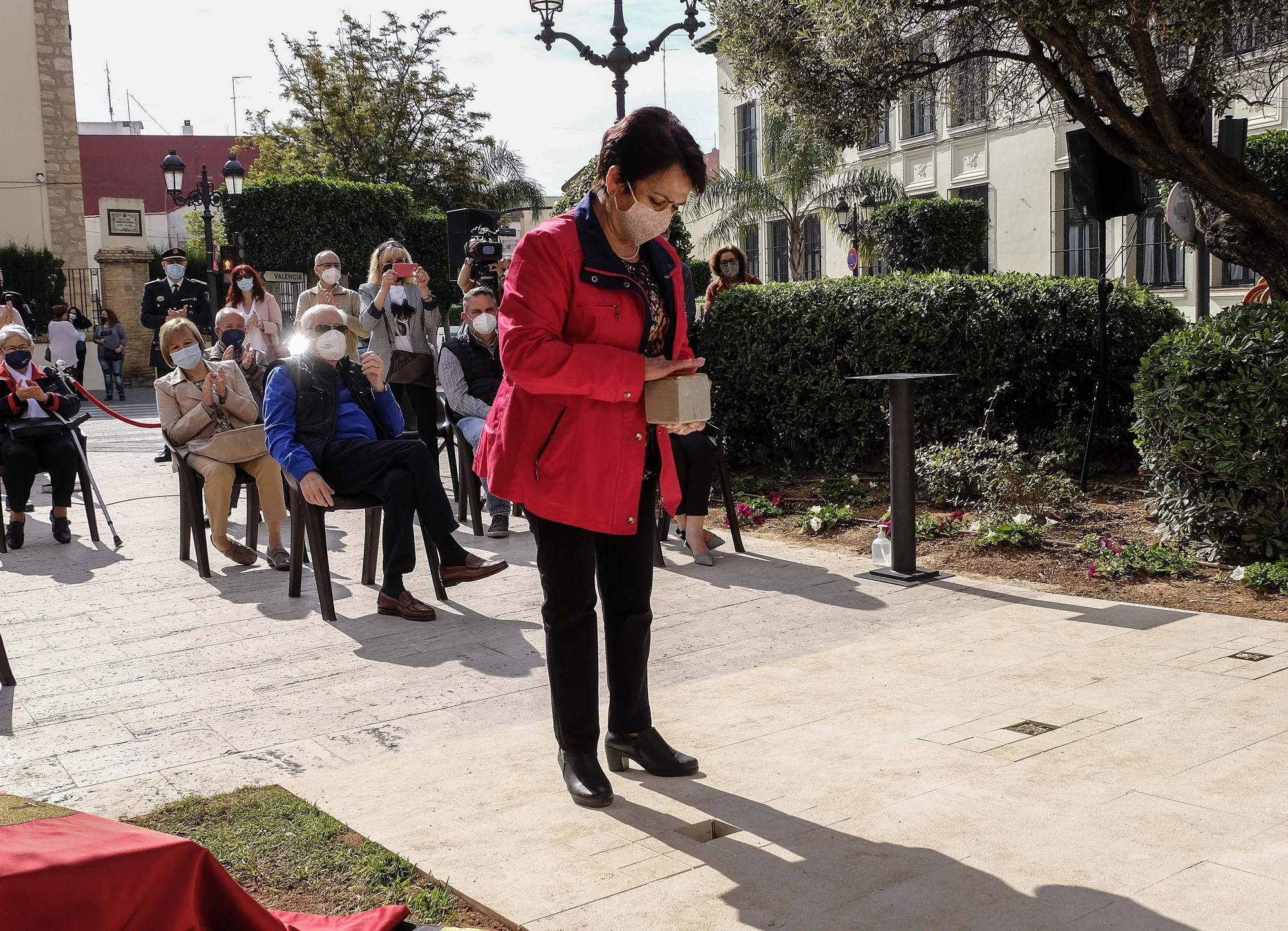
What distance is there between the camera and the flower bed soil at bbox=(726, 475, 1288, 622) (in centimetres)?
602

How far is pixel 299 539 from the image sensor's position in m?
6.58

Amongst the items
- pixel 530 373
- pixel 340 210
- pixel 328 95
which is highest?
pixel 328 95

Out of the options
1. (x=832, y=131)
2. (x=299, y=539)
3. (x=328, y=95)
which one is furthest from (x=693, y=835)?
(x=328, y=95)

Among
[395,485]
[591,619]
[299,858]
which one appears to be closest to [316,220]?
[395,485]

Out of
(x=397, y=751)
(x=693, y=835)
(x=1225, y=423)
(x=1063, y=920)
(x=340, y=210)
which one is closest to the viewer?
(x=1063, y=920)

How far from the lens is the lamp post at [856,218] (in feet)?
97.3

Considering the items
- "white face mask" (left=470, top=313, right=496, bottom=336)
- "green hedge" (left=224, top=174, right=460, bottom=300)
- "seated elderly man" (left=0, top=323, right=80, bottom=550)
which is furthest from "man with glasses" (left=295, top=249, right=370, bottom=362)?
"green hedge" (left=224, top=174, right=460, bottom=300)

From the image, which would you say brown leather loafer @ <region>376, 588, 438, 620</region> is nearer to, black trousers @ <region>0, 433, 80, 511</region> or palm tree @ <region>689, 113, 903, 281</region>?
black trousers @ <region>0, 433, 80, 511</region>

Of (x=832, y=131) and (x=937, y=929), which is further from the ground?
(x=832, y=131)

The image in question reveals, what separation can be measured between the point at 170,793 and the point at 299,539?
9.28 ft

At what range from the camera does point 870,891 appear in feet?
9.75

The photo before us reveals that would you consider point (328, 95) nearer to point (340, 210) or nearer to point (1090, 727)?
point (340, 210)

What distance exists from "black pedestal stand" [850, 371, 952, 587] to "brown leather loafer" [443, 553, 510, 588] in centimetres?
Result: 203

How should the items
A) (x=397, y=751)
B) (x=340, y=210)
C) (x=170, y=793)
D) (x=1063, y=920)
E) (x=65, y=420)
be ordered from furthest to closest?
(x=340, y=210) < (x=65, y=420) < (x=397, y=751) < (x=170, y=793) < (x=1063, y=920)
